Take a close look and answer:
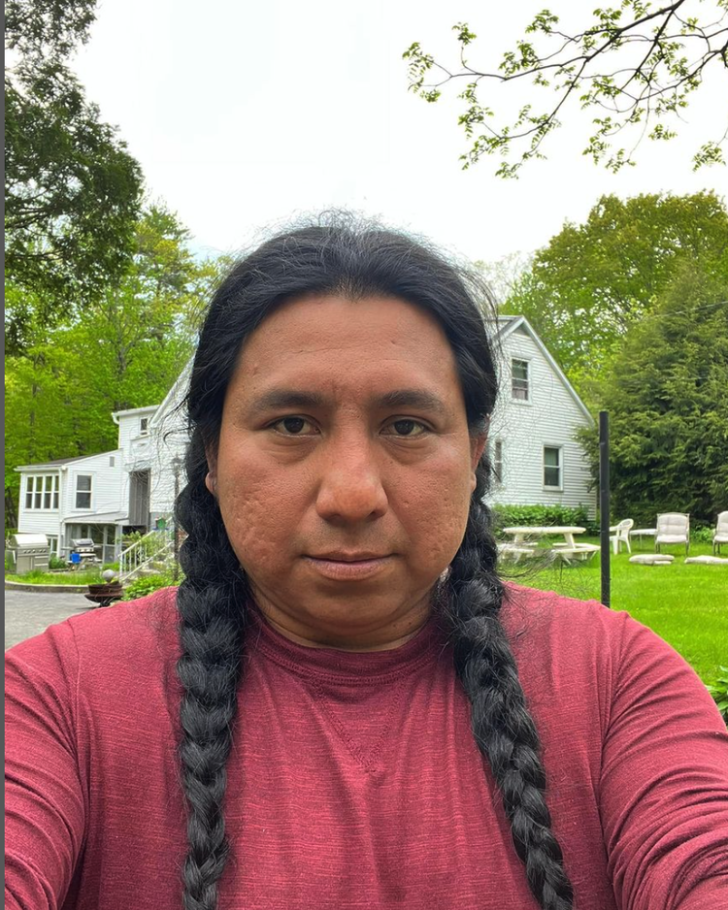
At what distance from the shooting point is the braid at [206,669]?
2.79 feet

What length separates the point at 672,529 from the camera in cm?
1362

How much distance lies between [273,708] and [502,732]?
0.28m

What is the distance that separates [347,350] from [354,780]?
0.50 m

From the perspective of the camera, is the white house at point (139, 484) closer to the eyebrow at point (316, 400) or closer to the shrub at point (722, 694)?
the shrub at point (722, 694)

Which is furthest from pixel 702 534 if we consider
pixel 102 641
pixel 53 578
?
pixel 102 641

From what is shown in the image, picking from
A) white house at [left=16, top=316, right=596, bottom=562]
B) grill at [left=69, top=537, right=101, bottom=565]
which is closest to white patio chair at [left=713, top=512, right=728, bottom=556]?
white house at [left=16, top=316, right=596, bottom=562]

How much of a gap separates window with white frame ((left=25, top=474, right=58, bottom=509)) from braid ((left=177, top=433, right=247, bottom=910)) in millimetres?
27973

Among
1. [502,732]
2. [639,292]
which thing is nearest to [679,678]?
[502,732]

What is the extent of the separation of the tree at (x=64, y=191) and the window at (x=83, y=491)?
2501cm

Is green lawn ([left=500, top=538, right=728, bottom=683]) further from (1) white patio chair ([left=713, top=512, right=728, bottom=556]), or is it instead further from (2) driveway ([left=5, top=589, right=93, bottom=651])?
(2) driveway ([left=5, top=589, right=93, bottom=651])

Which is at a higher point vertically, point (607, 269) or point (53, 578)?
point (607, 269)

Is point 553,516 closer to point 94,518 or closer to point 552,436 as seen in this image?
point 552,436

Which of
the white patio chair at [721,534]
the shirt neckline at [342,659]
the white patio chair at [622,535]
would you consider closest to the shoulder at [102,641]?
the shirt neckline at [342,659]

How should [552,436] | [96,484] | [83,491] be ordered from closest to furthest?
[552,436], [83,491], [96,484]
